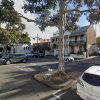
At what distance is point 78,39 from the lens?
2720cm

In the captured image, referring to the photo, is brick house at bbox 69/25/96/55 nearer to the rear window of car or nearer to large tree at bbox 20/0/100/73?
large tree at bbox 20/0/100/73

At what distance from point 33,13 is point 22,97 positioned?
650cm

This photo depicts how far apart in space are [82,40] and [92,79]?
24.0 m

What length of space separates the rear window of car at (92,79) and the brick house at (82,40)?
22.1 metres

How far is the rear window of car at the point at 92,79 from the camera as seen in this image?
326cm

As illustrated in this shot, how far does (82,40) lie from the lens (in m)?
25.8

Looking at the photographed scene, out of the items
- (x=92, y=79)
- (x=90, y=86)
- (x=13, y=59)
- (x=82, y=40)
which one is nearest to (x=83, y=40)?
(x=82, y=40)

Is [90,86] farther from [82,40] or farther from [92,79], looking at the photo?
[82,40]

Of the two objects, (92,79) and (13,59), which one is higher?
(92,79)

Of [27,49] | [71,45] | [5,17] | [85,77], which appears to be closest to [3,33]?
[5,17]

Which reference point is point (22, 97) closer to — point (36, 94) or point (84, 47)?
point (36, 94)

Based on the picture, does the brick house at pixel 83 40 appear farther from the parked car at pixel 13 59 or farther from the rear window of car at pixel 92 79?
the rear window of car at pixel 92 79

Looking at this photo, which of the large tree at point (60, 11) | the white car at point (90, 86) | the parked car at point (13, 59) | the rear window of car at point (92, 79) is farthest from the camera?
the parked car at point (13, 59)

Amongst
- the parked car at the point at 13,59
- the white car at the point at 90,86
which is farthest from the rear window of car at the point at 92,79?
the parked car at the point at 13,59
